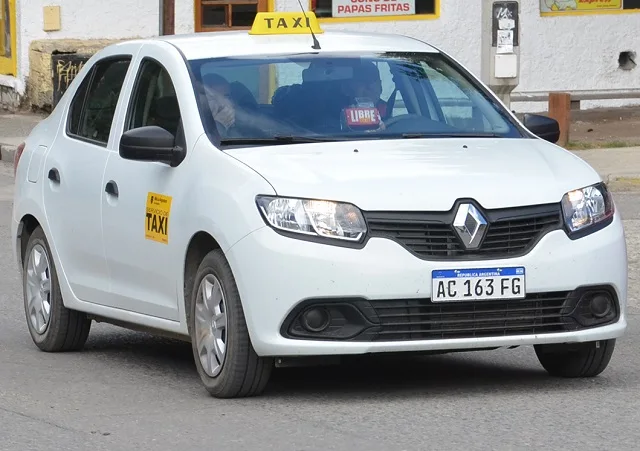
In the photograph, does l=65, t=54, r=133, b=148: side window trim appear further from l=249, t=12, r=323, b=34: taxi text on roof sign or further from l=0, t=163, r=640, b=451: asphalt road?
l=0, t=163, r=640, b=451: asphalt road

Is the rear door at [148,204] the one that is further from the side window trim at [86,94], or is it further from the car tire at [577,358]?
the car tire at [577,358]

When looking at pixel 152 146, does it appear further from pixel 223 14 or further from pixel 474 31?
pixel 223 14

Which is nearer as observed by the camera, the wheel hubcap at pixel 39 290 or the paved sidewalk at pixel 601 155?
the wheel hubcap at pixel 39 290

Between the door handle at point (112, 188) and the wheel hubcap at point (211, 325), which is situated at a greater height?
the door handle at point (112, 188)

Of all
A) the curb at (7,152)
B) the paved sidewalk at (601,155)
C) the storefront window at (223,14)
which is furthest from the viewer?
the storefront window at (223,14)

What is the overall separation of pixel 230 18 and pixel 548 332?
762 inches

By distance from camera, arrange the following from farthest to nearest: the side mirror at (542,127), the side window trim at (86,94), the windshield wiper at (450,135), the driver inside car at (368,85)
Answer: the side window trim at (86,94) < the side mirror at (542,127) < the driver inside car at (368,85) < the windshield wiper at (450,135)

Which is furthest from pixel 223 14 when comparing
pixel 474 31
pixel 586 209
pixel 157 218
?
pixel 586 209

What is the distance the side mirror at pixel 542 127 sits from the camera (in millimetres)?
8023

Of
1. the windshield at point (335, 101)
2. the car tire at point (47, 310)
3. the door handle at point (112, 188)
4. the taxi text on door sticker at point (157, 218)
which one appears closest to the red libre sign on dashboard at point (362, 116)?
the windshield at point (335, 101)

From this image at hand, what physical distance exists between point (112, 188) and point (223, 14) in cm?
1819

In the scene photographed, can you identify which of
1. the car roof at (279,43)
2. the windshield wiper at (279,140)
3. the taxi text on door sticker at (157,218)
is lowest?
the taxi text on door sticker at (157,218)

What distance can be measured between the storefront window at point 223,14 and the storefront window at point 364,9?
3.72 ft

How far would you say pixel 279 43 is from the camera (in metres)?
8.02
